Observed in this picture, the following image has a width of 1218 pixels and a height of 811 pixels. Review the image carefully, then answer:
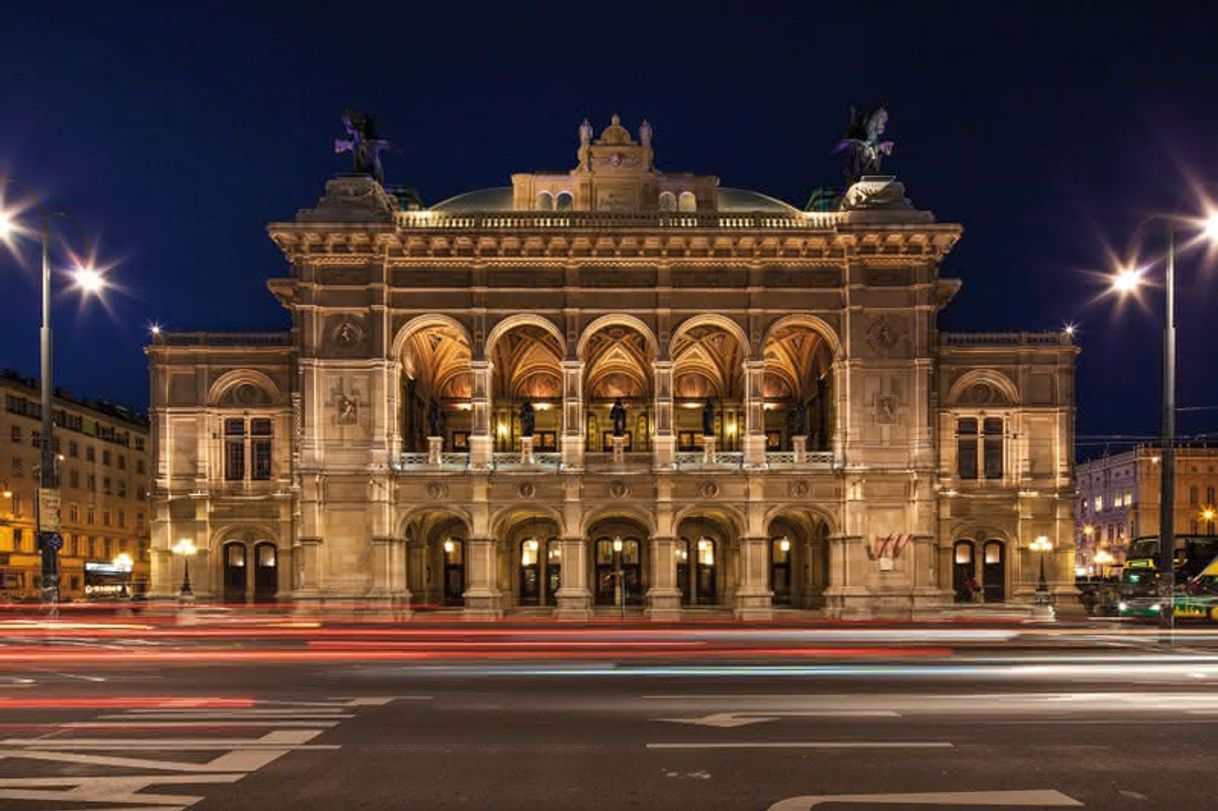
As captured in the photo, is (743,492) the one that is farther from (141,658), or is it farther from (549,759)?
(549,759)

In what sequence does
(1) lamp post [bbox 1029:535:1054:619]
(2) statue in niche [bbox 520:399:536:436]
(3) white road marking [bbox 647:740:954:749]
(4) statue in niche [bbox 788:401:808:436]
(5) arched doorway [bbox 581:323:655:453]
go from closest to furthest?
(3) white road marking [bbox 647:740:954:749] < (1) lamp post [bbox 1029:535:1054:619] < (2) statue in niche [bbox 520:399:536:436] < (4) statue in niche [bbox 788:401:808:436] < (5) arched doorway [bbox 581:323:655:453]

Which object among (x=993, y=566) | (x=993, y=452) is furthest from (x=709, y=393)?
(x=993, y=566)

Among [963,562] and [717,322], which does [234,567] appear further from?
[963,562]

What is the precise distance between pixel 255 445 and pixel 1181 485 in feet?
261

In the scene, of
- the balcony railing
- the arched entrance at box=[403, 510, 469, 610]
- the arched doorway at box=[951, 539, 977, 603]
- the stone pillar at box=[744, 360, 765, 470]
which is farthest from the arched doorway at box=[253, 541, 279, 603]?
the arched doorway at box=[951, 539, 977, 603]

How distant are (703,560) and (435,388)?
49.1 ft

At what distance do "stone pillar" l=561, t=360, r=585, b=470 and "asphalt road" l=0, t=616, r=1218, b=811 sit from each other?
22.1 metres

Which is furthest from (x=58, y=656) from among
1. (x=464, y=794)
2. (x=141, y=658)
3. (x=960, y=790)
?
(x=960, y=790)

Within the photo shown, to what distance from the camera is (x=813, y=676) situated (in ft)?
72.1

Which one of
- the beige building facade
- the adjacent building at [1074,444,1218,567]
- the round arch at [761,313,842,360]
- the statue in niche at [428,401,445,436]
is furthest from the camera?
the adjacent building at [1074,444,1218,567]

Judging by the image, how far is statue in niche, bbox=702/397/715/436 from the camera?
186ft

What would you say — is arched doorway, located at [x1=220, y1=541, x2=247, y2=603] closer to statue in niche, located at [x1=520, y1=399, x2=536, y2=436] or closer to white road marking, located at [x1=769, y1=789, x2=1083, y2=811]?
statue in niche, located at [x1=520, y1=399, x2=536, y2=436]

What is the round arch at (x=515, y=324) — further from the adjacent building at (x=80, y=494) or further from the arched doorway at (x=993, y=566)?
the adjacent building at (x=80, y=494)

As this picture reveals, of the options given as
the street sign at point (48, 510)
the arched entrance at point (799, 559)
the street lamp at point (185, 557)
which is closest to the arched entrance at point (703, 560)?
the arched entrance at point (799, 559)
